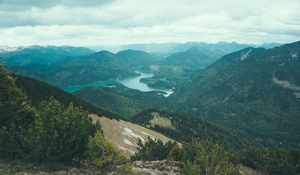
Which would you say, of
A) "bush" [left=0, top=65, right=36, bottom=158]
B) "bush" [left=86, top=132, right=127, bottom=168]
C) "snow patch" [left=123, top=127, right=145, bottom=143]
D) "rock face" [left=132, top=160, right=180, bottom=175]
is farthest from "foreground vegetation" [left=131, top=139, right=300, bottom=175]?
"snow patch" [left=123, top=127, right=145, bottom=143]

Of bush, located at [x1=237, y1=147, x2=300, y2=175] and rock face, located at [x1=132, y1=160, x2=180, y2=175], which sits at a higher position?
rock face, located at [x1=132, y1=160, x2=180, y2=175]

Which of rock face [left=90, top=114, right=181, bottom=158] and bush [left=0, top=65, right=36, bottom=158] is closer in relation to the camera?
bush [left=0, top=65, right=36, bottom=158]

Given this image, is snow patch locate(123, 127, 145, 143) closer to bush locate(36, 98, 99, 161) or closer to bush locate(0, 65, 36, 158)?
bush locate(0, 65, 36, 158)

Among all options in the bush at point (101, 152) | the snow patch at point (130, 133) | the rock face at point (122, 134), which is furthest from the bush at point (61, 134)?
the snow patch at point (130, 133)

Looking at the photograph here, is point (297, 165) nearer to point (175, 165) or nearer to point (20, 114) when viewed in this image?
point (175, 165)

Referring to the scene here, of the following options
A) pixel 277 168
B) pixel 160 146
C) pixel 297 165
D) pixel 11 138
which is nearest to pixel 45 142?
pixel 11 138

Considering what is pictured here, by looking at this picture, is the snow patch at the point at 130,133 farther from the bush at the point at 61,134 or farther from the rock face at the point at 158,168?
the bush at the point at 61,134

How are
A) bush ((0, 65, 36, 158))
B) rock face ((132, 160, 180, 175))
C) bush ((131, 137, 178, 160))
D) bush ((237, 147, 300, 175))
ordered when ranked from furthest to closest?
bush ((237, 147, 300, 175))
bush ((131, 137, 178, 160))
rock face ((132, 160, 180, 175))
bush ((0, 65, 36, 158))

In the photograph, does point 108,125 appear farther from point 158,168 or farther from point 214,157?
point 214,157

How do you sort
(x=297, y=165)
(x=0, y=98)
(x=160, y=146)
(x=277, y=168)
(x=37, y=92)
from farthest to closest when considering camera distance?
(x=37, y=92) → (x=297, y=165) → (x=277, y=168) → (x=160, y=146) → (x=0, y=98)
